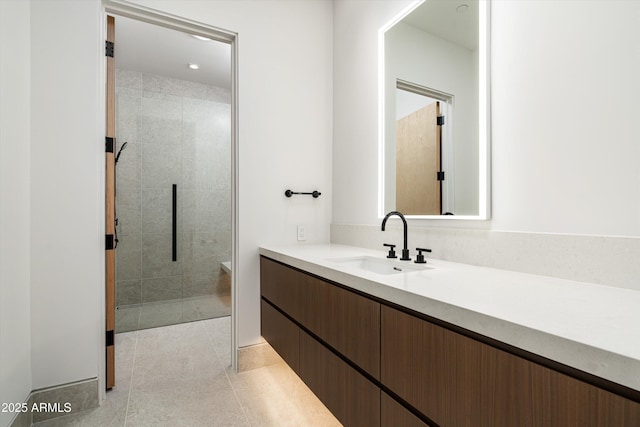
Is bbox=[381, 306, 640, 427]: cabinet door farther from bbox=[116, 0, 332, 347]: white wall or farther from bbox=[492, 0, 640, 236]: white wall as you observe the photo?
bbox=[116, 0, 332, 347]: white wall

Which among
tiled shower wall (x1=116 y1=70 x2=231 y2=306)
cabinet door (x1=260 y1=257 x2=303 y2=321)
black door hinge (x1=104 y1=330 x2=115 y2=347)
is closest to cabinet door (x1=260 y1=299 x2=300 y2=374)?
cabinet door (x1=260 y1=257 x2=303 y2=321)

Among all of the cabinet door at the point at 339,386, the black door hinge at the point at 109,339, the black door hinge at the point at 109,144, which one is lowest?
the black door hinge at the point at 109,339

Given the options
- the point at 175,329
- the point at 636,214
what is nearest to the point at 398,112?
the point at 636,214

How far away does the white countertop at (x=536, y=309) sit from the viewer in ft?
1.63

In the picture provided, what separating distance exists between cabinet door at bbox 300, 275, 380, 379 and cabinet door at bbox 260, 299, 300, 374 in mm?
168

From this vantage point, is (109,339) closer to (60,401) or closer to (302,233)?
(60,401)

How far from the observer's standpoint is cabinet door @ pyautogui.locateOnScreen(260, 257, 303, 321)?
154 centimetres

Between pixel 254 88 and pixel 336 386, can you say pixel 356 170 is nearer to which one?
pixel 254 88

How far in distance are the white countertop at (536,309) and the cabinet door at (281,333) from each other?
553mm

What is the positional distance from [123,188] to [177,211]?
0.56m

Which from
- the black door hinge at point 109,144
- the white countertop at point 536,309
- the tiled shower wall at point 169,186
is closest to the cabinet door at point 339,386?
the white countertop at point 536,309

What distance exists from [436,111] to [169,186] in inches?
113

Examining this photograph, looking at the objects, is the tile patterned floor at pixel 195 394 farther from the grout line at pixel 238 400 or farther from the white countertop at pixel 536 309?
the white countertop at pixel 536 309

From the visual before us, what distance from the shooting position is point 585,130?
3.20ft
